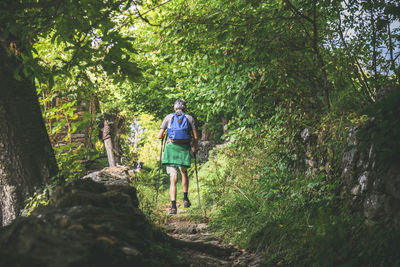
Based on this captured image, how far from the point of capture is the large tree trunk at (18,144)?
3.72 m

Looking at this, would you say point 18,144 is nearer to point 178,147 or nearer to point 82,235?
point 82,235

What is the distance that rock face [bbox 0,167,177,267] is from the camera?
173 centimetres

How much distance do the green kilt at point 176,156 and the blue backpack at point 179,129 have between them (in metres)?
0.18

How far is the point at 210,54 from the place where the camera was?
22.2 feet

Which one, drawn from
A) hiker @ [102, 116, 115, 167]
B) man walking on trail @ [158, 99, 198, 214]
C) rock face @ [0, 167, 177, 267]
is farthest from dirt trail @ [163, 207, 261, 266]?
hiker @ [102, 116, 115, 167]

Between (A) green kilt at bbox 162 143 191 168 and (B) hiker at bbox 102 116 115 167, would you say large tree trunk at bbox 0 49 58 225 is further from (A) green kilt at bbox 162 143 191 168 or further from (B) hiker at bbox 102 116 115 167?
(B) hiker at bbox 102 116 115 167

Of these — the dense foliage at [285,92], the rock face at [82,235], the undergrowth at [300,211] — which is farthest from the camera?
the dense foliage at [285,92]

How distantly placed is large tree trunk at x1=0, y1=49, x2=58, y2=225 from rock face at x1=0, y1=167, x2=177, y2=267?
1105 mm

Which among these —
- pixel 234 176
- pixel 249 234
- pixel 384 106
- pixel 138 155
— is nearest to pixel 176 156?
pixel 234 176

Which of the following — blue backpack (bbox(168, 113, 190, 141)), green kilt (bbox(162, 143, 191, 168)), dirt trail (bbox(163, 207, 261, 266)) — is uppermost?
blue backpack (bbox(168, 113, 190, 141))

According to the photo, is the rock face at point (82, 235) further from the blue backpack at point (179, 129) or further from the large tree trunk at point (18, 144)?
the blue backpack at point (179, 129)

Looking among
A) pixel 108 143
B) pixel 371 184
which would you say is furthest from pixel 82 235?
pixel 108 143

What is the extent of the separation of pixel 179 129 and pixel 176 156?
580mm

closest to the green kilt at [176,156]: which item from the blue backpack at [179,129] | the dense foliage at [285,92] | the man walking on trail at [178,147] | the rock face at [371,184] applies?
the man walking on trail at [178,147]
